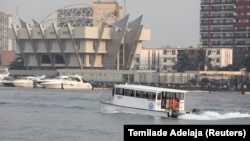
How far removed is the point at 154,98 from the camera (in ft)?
159

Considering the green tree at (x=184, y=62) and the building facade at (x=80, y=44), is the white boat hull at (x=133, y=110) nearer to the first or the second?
the building facade at (x=80, y=44)

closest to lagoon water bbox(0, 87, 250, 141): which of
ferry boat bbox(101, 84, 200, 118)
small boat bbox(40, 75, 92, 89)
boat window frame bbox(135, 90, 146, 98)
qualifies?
ferry boat bbox(101, 84, 200, 118)

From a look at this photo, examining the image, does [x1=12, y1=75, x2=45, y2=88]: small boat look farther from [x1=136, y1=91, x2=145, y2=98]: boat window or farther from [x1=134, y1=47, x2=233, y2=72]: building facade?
[x1=136, y1=91, x2=145, y2=98]: boat window

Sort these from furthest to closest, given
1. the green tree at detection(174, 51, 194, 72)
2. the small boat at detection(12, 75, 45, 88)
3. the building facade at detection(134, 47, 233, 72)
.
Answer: the building facade at detection(134, 47, 233, 72)
the green tree at detection(174, 51, 194, 72)
the small boat at detection(12, 75, 45, 88)

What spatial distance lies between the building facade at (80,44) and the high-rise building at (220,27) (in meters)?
24.0

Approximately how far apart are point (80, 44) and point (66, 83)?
64.8ft

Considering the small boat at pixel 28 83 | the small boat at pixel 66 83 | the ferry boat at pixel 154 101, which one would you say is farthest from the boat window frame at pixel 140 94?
the small boat at pixel 28 83

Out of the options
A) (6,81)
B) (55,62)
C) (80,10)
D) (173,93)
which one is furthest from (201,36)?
(173,93)

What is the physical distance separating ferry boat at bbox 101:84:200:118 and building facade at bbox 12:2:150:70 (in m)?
88.8

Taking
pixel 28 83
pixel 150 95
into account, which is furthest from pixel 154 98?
pixel 28 83

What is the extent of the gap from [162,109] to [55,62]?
326 feet

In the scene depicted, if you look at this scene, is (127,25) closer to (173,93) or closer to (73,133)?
(173,93)

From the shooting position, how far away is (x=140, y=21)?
143625mm

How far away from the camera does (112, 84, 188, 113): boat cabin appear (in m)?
48.1
